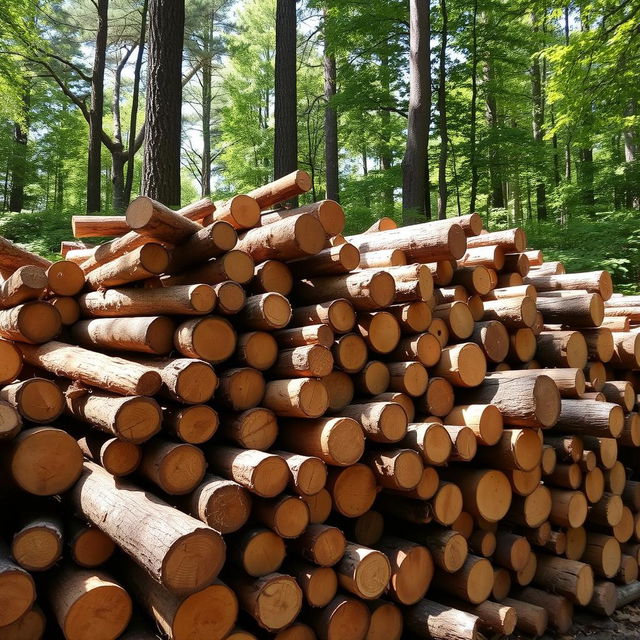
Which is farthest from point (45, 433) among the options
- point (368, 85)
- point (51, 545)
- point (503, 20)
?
point (503, 20)

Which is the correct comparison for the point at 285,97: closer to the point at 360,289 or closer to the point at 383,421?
the point at 360,289

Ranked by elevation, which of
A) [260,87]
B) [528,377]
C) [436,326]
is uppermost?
[260,87]

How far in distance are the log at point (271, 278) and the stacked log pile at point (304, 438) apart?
0.6 inches

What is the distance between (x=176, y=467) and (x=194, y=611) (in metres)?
0.65

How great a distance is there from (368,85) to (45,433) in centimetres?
1172

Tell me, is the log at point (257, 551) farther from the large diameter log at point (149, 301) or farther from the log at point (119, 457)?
the large diameter log at point (149, 301)

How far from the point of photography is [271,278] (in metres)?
3.59

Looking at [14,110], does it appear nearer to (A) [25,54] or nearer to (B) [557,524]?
(A) [25,54]

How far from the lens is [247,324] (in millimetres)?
3318

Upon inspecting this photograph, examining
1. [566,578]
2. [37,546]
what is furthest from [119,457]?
[566,578]

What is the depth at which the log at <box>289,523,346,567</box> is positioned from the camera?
281cm

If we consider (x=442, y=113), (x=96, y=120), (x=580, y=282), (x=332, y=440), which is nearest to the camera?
(x=332, y=440)

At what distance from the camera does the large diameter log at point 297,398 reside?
9.81 ft

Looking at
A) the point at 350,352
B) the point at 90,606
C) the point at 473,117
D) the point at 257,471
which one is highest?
the point at 473,117
